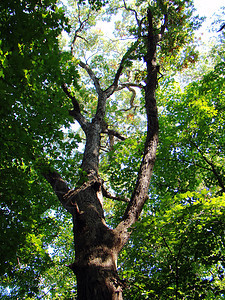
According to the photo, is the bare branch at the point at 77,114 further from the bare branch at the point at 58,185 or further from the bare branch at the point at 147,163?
the bare branch at the point at 147,163

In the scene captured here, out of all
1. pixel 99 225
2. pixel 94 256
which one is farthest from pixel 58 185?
pixel 94 256

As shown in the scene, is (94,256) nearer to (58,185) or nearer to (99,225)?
(99,225)

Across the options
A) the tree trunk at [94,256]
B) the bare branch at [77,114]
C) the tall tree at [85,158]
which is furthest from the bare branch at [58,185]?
the bare branch at [77,114]

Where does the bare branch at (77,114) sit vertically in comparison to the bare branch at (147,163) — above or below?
above

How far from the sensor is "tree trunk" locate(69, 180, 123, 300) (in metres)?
2.49

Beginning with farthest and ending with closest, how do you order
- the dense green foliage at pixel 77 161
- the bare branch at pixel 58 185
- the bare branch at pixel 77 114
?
1. the bare branch at pixel 77 114
2. the bare branch at pixel 58 185
3. the dense green foliage at pixel 77 161

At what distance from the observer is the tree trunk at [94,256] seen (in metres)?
2.49

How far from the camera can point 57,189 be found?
4.67 meters

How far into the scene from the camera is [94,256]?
2.86m

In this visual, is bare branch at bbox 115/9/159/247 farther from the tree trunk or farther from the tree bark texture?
the tree trunk

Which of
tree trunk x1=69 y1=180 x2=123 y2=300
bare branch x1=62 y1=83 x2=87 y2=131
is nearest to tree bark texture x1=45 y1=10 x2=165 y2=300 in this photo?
tree trunk x1=69 y1=180 x2=123 y2=300

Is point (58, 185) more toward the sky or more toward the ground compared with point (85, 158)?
more toward the ground

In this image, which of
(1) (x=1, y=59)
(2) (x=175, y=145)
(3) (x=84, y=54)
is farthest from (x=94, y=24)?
(1) (x=1, y=59)

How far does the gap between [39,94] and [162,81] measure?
8343 mm
